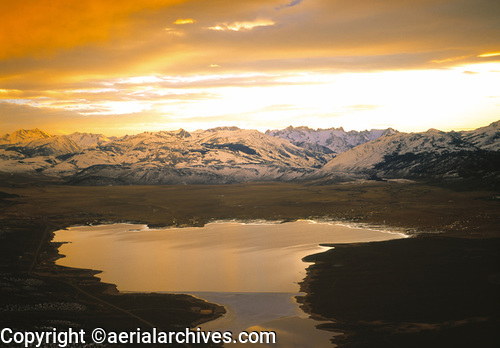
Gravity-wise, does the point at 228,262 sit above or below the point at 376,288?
above

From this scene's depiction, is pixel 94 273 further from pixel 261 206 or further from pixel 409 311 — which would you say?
pixel 261 206

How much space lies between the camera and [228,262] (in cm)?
6794

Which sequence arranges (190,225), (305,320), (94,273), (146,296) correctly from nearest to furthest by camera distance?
(305,320) < (146,296) < (94,273) < (190,225)

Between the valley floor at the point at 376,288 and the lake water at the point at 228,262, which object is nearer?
the valley floor at the point at 376,288

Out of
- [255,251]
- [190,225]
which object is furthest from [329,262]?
[190,225]

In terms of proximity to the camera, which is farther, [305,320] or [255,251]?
[255,251]

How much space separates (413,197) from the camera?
546 feet

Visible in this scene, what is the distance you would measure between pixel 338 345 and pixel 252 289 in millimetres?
17718

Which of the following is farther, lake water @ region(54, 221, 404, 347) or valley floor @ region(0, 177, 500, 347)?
lake water @ region(54, 221, 404, 347)

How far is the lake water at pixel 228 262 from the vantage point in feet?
144

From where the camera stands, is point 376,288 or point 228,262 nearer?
point 376,288

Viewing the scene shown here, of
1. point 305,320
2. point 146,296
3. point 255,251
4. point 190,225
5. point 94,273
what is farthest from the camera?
point 190,225

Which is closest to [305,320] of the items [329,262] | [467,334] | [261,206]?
[467,334]

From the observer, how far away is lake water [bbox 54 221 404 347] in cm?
4384
